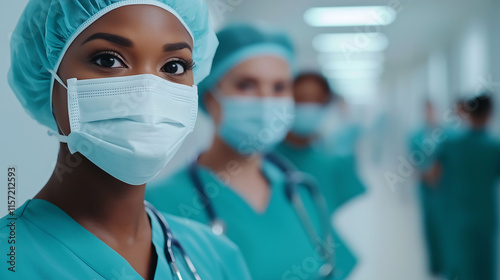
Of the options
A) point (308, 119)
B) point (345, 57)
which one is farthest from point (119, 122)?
point (345, 57)

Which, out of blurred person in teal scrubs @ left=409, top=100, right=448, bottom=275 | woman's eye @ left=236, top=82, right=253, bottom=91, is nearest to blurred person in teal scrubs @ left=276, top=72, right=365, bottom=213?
blurred person in teal scrubs @ left=409, top=100, right=448, bottom=275

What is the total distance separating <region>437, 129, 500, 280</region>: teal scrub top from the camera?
6.58 ft

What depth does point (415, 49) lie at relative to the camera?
2041mm

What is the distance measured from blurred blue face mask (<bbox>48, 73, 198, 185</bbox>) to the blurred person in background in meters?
1.13

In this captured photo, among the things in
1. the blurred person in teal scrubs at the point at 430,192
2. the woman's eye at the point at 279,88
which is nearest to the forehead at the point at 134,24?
the woman's eye at the point at 279,88

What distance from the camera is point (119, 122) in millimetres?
682

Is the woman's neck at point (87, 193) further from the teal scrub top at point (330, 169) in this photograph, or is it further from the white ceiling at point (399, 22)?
the teal scrub top at point (330, 169)

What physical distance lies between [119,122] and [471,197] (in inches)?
69.3

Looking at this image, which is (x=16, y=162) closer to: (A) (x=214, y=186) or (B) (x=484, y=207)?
(A) (x=214, y=186)

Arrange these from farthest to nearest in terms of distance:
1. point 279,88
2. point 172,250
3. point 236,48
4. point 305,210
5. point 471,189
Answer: point 471,189 → point 305,210 → point 279,88 → point 236,48 → point 172,250

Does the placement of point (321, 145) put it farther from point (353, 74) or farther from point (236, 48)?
point (236, 48)

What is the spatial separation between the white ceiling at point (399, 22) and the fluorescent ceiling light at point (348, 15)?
2cm

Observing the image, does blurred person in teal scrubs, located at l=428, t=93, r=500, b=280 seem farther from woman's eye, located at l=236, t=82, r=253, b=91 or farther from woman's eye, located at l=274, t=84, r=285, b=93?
woman's eye, located at l=236, t=82, r=253, b=91
